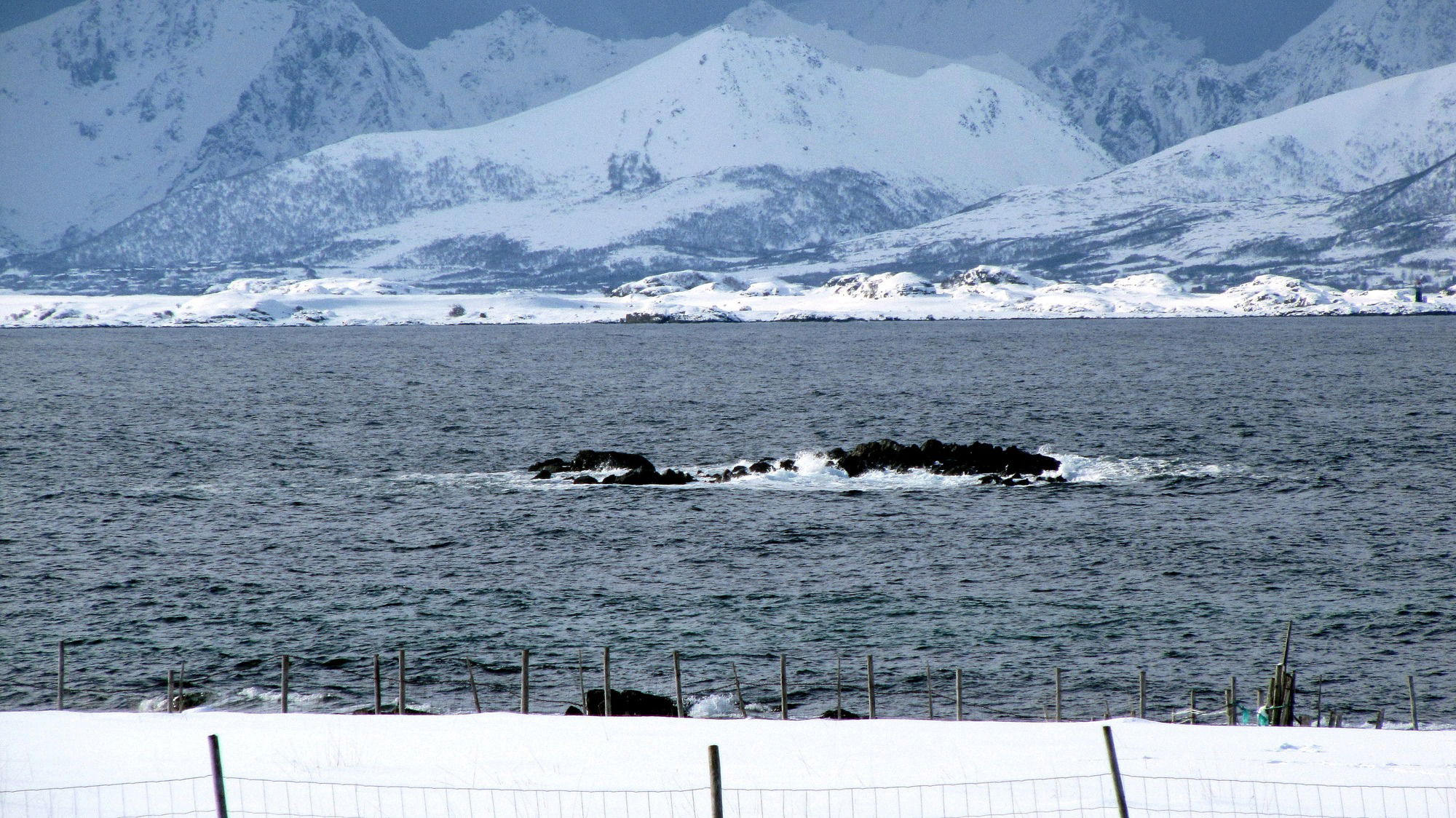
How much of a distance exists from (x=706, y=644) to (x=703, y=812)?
20298mm

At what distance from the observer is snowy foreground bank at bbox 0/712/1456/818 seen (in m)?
20.1

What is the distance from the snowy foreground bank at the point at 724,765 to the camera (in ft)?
66.1

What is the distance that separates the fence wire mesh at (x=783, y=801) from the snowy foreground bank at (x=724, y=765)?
1.7 inches

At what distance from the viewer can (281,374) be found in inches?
6604

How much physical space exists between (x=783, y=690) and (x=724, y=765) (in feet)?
20.9

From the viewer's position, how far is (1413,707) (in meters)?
28.5

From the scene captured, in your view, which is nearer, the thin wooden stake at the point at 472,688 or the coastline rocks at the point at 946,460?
the thin wooden stake at the point at 472,688

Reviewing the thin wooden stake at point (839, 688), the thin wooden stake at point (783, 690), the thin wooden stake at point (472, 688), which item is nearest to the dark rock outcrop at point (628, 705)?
the thin wooden stake at point (472, 688)

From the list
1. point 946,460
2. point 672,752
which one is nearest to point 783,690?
point 672,752

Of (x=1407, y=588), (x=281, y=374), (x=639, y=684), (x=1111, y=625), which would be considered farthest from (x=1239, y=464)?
(x=281, y=374)

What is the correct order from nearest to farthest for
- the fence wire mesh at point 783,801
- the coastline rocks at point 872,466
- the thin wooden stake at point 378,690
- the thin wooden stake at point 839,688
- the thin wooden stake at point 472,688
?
the fence wire mesh at point 783,801, the thin wooden stake at point 378,690, the thin wooden stake at point 839,688, the thin wooden stake at point 472,688, the coastline rocks at point 872,466

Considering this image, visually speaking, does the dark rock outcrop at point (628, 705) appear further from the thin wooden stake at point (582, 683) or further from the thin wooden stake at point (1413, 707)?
the thin wooden stake at point (1413, 707)

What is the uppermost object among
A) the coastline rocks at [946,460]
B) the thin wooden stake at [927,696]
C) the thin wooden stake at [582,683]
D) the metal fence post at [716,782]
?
the metal fence post at [716,782]

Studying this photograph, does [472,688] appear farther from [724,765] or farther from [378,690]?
[724,765]
